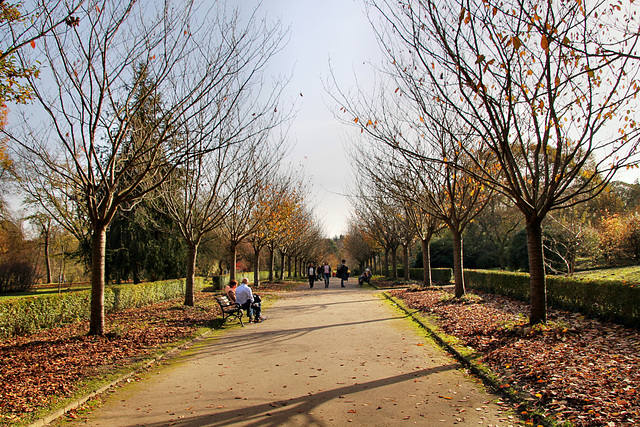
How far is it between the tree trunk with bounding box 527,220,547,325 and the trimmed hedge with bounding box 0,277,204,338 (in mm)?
12227

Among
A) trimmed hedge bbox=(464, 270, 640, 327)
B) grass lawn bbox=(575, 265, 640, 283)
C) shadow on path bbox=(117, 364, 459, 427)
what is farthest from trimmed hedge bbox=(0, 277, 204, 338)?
grass lawn bbox=(575, 265, 640, 283)

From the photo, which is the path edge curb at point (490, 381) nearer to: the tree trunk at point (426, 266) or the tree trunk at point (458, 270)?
the tree trunk at point (458, 270)

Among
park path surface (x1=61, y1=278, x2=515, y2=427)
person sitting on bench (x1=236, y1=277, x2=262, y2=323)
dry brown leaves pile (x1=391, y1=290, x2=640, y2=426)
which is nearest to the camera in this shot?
dry brown leaves pile (x1=391, y1=290, x2=640, y2=426)

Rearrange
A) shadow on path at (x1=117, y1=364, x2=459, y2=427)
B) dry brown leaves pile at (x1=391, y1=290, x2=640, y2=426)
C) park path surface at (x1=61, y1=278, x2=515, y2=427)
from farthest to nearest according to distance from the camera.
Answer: park path surface at (x1=61, y1=278, x2=515, y2=427) < shadow on path at (x1=117, y1=364, x2=459, y2=427) < dry brown leaves pile at (x1=391, y1=290, x2=640, y2=426)

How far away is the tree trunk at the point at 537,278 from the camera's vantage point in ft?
27.4

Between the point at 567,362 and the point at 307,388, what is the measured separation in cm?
370

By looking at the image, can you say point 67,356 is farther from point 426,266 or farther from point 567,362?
point 426,266

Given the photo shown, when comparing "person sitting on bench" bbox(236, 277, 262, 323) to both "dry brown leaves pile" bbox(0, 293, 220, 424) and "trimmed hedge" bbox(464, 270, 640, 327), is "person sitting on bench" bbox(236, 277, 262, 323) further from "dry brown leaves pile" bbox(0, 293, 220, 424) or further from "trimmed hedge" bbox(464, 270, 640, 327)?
"trimmed hedge" bbox(464, 270, 640, 327)

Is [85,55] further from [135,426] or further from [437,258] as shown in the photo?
[437,258]

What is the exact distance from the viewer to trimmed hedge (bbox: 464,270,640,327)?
27.4 feet

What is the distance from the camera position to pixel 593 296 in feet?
32.0

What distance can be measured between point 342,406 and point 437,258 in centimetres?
3335

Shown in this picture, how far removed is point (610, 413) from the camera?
14.0ft

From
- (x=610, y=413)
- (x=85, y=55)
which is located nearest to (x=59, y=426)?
(x=610, y=413)
